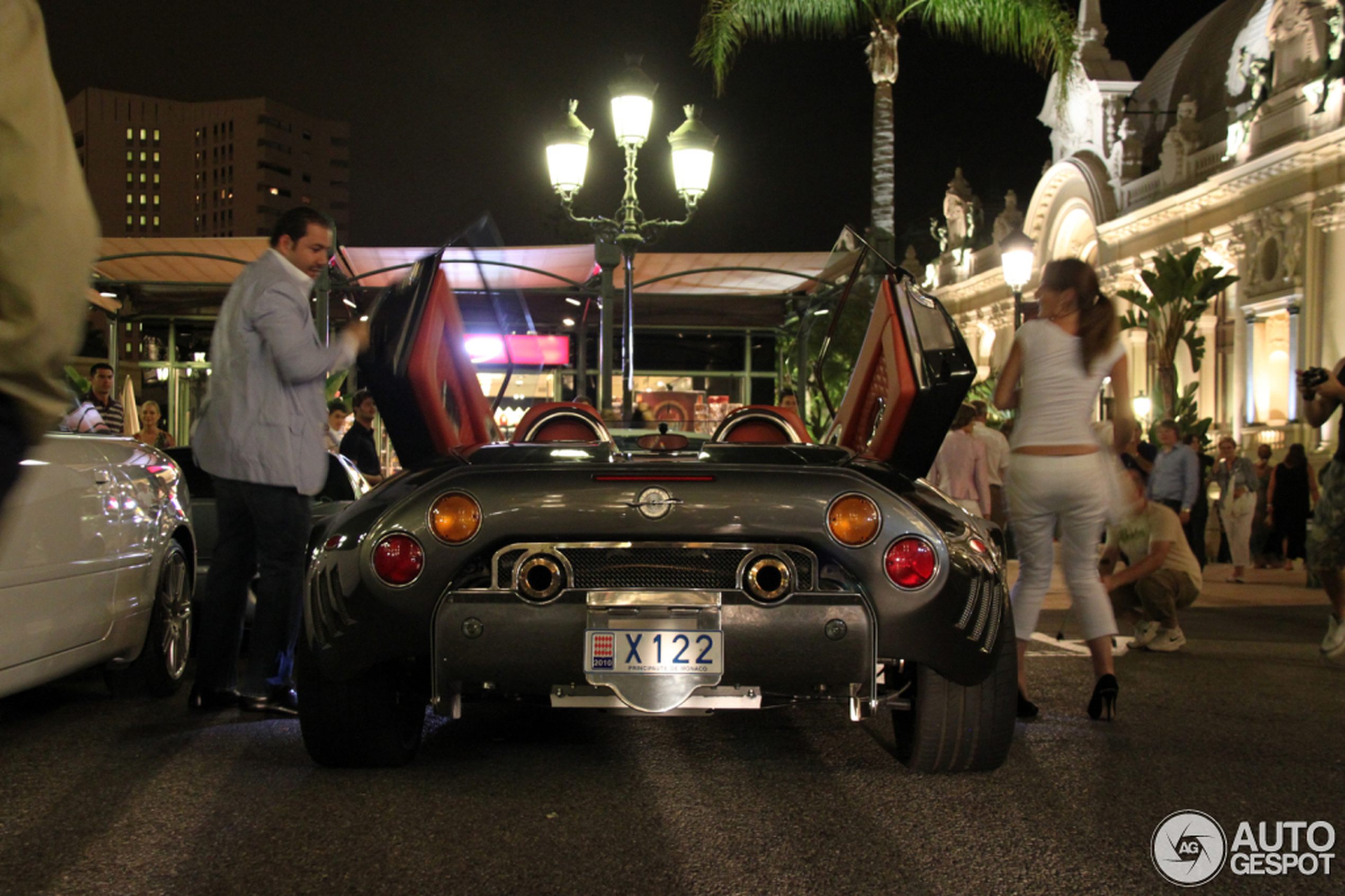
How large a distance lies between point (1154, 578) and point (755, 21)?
17.9 m

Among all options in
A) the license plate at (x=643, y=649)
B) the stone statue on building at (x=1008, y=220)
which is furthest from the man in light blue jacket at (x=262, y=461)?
the stone statue on building at (x=1008, y=220)

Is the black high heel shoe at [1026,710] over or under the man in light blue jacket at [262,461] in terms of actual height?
under

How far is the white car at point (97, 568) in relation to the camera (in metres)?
3.77

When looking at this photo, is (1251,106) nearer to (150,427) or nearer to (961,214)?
(961,214)

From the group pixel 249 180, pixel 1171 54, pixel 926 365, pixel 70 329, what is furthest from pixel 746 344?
pixel 249 180

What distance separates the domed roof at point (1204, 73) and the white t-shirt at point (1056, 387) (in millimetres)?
33880

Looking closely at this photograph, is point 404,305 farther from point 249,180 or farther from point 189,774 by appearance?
point 249,180

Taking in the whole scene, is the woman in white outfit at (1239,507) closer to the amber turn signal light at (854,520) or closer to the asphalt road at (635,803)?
the asphalt road at (635,803)

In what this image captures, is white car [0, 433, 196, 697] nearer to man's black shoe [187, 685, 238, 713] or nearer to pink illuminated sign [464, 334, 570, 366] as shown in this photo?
man's black shoe [187, 685, 238, 713]

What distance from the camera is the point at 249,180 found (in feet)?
450

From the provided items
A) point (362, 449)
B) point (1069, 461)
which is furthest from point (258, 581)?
point (362, 449)

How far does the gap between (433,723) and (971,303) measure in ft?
161

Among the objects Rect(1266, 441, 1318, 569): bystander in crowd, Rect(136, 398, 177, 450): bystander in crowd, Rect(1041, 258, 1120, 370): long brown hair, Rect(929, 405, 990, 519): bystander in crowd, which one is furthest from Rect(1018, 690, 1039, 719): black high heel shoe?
Rect(1266, 441, 1318, 569): bystander in crowd

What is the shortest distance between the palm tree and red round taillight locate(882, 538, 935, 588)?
774 inches
